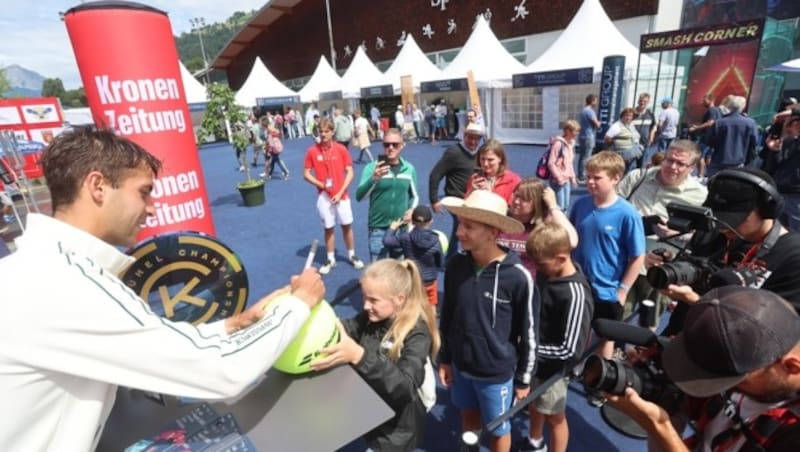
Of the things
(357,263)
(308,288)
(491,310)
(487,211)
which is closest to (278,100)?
(357,263)

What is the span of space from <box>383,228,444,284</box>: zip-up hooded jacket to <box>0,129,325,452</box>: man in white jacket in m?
2.38

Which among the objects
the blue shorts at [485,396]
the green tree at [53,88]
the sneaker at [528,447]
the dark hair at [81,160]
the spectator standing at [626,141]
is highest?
the green tree at [53,88]

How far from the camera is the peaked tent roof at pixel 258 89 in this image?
23.0m

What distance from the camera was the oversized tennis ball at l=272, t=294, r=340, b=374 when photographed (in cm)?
149

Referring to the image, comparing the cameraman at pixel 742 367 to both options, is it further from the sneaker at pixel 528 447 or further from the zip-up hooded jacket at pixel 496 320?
the sneaker at pixel 528 447

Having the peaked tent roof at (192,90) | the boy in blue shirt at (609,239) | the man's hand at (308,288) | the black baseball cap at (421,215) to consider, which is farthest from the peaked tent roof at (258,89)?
the man's hand at (308,288)

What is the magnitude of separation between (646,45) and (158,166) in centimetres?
1278

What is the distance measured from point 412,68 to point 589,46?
861 cm

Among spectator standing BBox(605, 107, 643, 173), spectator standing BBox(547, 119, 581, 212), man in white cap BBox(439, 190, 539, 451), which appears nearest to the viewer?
man in white cap BBox(439, 190, 539, 451)

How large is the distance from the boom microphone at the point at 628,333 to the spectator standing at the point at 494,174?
213cm

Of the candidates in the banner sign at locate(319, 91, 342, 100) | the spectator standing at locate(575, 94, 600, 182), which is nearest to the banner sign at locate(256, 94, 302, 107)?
the banner sign at locate(319, 91, 342, 100)

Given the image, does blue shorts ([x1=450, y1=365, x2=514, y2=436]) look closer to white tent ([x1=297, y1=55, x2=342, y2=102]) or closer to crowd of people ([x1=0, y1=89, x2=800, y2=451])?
crowd of people ([x1=0, y1=89, x2=800, y2=451])

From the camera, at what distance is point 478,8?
22312mm

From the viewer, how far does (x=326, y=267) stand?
5738 millimetres
